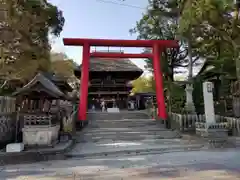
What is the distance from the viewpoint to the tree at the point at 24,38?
11891 mm

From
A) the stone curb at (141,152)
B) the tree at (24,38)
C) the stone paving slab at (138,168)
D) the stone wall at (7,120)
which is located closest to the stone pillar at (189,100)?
the stone curb at (141,152)

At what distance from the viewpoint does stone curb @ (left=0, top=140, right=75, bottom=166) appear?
6992 mm

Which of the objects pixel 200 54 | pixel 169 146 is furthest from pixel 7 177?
pixel 200 54

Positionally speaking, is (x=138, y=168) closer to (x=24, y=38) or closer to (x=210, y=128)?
(x=210, y=128)

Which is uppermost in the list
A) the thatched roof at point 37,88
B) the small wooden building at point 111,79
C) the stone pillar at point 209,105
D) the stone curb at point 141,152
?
the small wooden building at point 111,79

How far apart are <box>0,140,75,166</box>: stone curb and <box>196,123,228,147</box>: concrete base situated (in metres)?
6.08

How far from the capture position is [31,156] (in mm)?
7199

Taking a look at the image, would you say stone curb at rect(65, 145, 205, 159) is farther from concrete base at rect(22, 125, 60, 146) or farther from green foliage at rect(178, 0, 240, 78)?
green foliage at rect(178, 0, 240, 78)

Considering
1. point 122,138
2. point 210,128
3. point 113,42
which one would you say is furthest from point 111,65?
point 210,128

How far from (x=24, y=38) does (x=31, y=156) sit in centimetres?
805

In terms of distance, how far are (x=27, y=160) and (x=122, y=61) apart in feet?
66.7

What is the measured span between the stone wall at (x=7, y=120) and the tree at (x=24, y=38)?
155 inches

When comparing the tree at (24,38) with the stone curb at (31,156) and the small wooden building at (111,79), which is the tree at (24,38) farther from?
the small wooden building at (111,79)

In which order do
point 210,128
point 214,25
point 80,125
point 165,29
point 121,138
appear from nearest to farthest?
point 210,128, point 121,138, point 80,125, point 214,25, point 165,29
